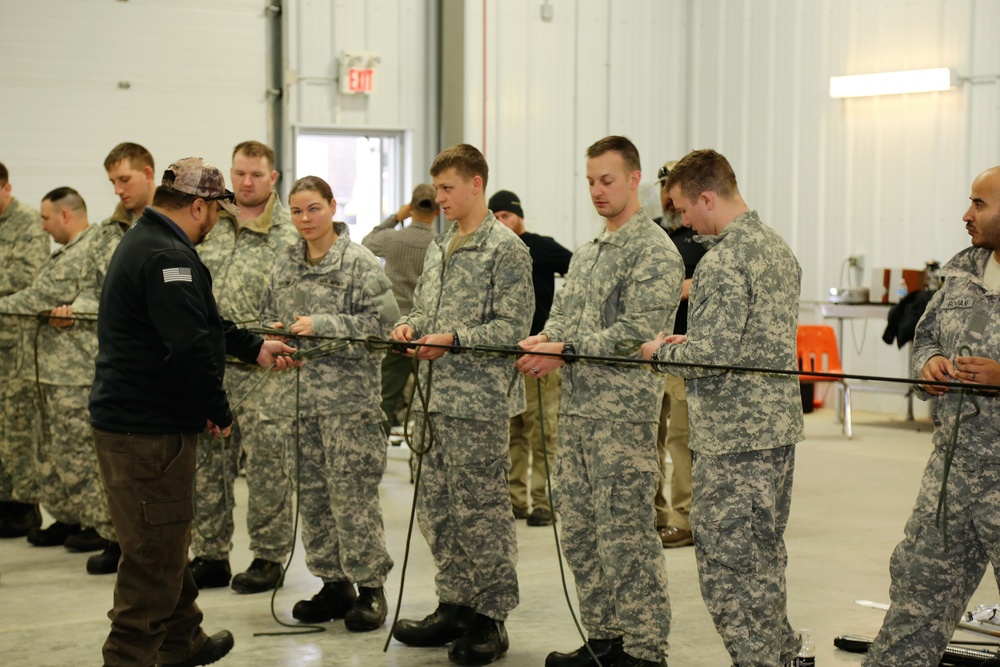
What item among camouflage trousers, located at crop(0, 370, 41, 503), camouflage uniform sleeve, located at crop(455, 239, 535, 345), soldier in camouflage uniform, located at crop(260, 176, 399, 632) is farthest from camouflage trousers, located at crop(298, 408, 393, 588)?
camouflage trousers, located at crop(0, 370, 41, 503)

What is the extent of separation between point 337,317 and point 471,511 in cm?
91

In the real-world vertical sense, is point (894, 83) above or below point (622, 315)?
above

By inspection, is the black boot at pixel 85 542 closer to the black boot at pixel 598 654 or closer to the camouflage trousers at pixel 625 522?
the black boot at pixel 598 654

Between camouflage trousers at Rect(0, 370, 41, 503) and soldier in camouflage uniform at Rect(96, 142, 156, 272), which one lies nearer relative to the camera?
soldier in camouflage uniform at Rect(96, 142, 156, 272)

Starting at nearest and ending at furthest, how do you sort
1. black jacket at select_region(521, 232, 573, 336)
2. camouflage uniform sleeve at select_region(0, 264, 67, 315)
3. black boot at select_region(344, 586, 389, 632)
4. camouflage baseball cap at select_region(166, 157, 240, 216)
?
camouflage baseball cap at select_region(166, 157, 240, 216), black boot at select_region(344, 586, 389, 632), camouflage uniform sleeve at select_region(0, 264, 67, 315), black jacket at select_region(521, 232, 573, 336)

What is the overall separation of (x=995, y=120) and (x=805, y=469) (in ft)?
13.0

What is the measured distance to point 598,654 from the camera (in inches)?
159

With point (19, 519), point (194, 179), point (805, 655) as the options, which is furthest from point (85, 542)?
point (805, 655)

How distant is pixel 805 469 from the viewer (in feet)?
27.1

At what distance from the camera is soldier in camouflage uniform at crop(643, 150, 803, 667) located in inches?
136

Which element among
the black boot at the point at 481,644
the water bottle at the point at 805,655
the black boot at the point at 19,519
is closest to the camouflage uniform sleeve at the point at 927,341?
the water bottle at the point at 805,655

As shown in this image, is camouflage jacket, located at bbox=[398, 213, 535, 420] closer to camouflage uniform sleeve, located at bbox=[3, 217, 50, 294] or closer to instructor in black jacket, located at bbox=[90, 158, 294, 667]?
instructor in black jacket, located at bbox=[90, 158, 294, 667]

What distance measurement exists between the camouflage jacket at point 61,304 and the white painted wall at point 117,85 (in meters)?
4.20

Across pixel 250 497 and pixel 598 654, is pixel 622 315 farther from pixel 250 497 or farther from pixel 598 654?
pixel 250 497
